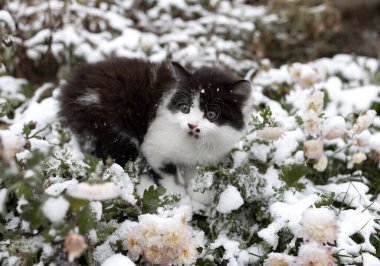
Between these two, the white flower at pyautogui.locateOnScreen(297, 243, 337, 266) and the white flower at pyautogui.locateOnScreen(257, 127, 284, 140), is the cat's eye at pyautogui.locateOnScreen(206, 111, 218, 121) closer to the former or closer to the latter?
the white flower at pyautogui.locateOnScreen(257, 127, 284, 140)

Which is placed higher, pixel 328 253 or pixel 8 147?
pixel 8 147

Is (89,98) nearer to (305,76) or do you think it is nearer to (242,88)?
(242,88)

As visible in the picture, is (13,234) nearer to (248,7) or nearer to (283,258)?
(283,258)

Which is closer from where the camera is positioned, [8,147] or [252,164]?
[8,147]

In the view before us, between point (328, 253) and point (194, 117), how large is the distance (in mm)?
1190

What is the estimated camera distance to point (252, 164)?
9.58 ft

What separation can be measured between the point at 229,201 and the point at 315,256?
0.69m

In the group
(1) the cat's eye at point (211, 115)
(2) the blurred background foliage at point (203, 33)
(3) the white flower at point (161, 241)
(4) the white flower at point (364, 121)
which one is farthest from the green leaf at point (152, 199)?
(2) the blurred background foliage at point (203, 33)

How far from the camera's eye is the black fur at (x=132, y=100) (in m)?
2.78

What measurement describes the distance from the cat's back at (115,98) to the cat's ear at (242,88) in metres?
0.46

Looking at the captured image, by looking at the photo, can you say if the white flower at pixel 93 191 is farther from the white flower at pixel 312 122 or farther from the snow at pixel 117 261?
the white flower at pixel 312 122

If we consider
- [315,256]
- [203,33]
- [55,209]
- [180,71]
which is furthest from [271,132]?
[203,33]

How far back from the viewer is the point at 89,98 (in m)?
2.93

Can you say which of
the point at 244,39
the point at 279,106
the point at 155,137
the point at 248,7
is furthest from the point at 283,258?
the point at 248,7
